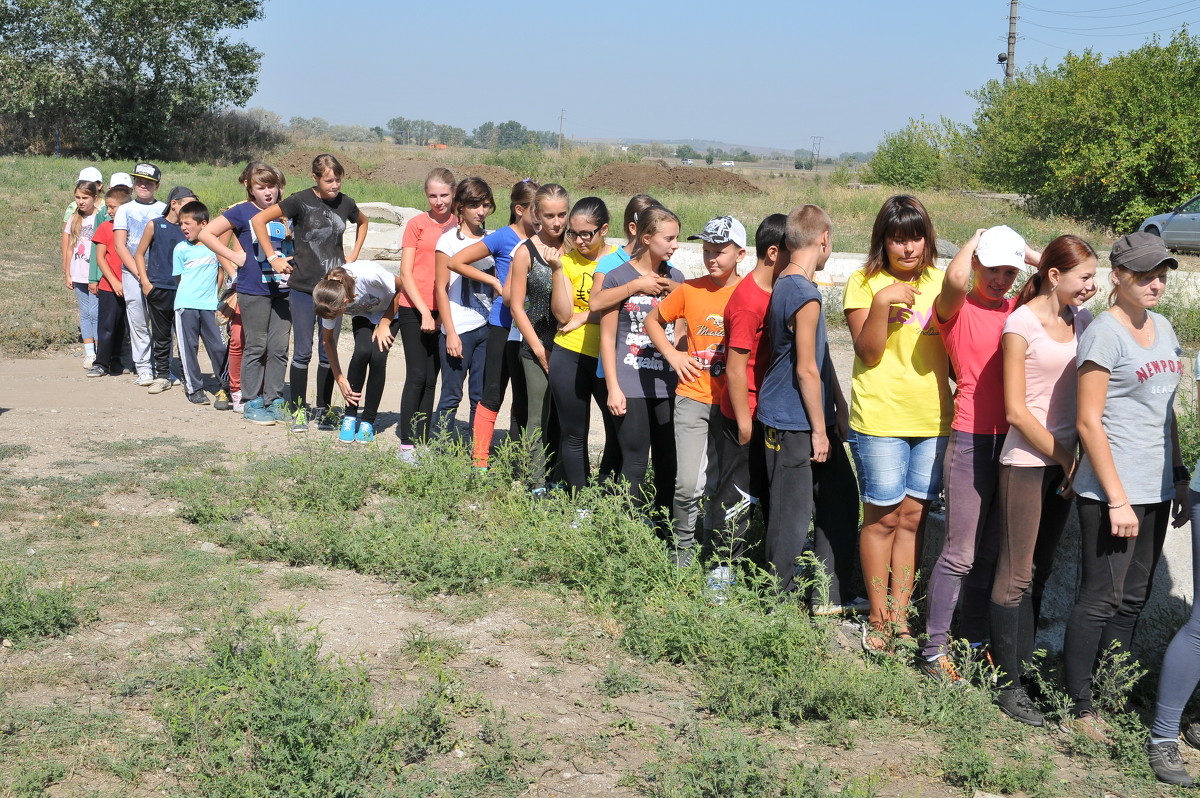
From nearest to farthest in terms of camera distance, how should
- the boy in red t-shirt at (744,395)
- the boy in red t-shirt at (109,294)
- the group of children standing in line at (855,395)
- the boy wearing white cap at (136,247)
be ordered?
1. the group of children standing in line at (855,395)
2. the boy in red t-shirt at (744,395)
3. the boy wearing white cap at (136,247)
4. the boy in red t-shirt at (109,294)

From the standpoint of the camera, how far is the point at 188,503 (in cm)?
555

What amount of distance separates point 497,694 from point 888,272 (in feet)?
7.37

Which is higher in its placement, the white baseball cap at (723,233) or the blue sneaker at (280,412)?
the white baseball cap at (723,233)

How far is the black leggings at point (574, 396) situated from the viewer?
5289mm

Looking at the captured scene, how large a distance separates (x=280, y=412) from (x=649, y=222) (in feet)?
12.1

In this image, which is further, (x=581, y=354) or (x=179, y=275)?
(x=179, y=275)

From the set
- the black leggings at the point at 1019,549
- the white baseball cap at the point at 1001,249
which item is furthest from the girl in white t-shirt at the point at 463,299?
the black leggings at the point at 1019,549

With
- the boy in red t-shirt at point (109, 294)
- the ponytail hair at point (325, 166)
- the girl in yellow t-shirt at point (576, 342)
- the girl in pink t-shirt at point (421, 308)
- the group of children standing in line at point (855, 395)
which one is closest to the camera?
the group of children standing in line at point (855, 395)

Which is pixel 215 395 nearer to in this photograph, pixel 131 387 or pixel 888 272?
pixel 131 387

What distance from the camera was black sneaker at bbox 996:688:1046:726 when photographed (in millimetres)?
3838

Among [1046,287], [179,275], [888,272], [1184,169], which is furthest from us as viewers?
[1184,169]

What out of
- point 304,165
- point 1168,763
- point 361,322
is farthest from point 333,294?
point 304,165

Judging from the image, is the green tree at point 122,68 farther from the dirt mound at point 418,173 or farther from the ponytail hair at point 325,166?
the ponytail hair at point 325,166

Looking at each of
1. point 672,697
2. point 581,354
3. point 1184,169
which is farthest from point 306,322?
point 1184,169
